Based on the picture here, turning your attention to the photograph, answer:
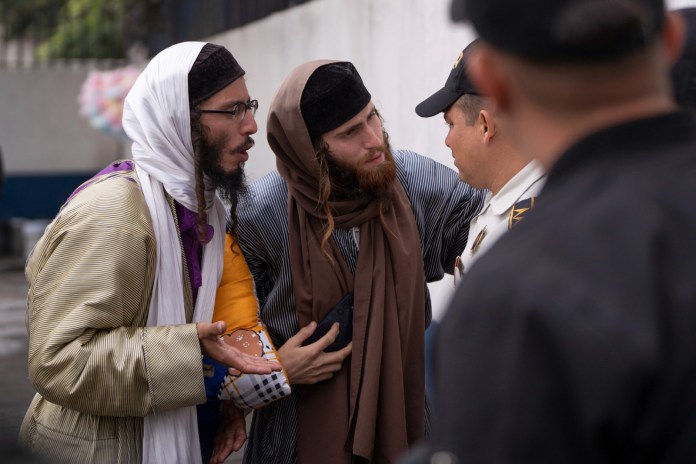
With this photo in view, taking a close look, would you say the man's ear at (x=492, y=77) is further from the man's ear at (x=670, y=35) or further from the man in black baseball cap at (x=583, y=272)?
the man's ear at (x=670, y=35)

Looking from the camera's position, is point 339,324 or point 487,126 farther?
point 339,324

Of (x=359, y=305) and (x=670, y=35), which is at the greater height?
(x=670, y=35)

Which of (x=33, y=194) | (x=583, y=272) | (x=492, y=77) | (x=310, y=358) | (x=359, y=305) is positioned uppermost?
(x=492, y=77)

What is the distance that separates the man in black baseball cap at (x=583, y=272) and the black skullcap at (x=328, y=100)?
1.89m

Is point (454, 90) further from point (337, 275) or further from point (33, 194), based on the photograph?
point (33, 194)

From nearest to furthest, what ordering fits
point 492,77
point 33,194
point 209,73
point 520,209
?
point 492,77 → point 520,209 → point 209,73 → point 33,194

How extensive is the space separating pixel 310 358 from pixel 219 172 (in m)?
0.57

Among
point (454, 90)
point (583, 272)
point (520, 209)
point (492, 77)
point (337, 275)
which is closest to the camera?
point (583, 272)

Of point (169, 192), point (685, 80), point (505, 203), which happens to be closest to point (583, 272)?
point (685, 80)

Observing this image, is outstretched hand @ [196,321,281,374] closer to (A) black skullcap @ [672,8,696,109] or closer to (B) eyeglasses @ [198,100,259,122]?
(B) eyeglasses @ [198,100,259,122]

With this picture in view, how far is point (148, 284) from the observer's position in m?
2.61

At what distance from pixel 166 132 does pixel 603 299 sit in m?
1.92

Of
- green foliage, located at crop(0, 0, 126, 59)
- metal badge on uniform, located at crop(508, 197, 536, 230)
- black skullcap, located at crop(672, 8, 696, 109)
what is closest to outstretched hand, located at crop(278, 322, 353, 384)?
metal badge on uniform, located at crop(508, 197, 536, 230)

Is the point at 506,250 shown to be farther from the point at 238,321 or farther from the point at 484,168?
the point at 238,321
